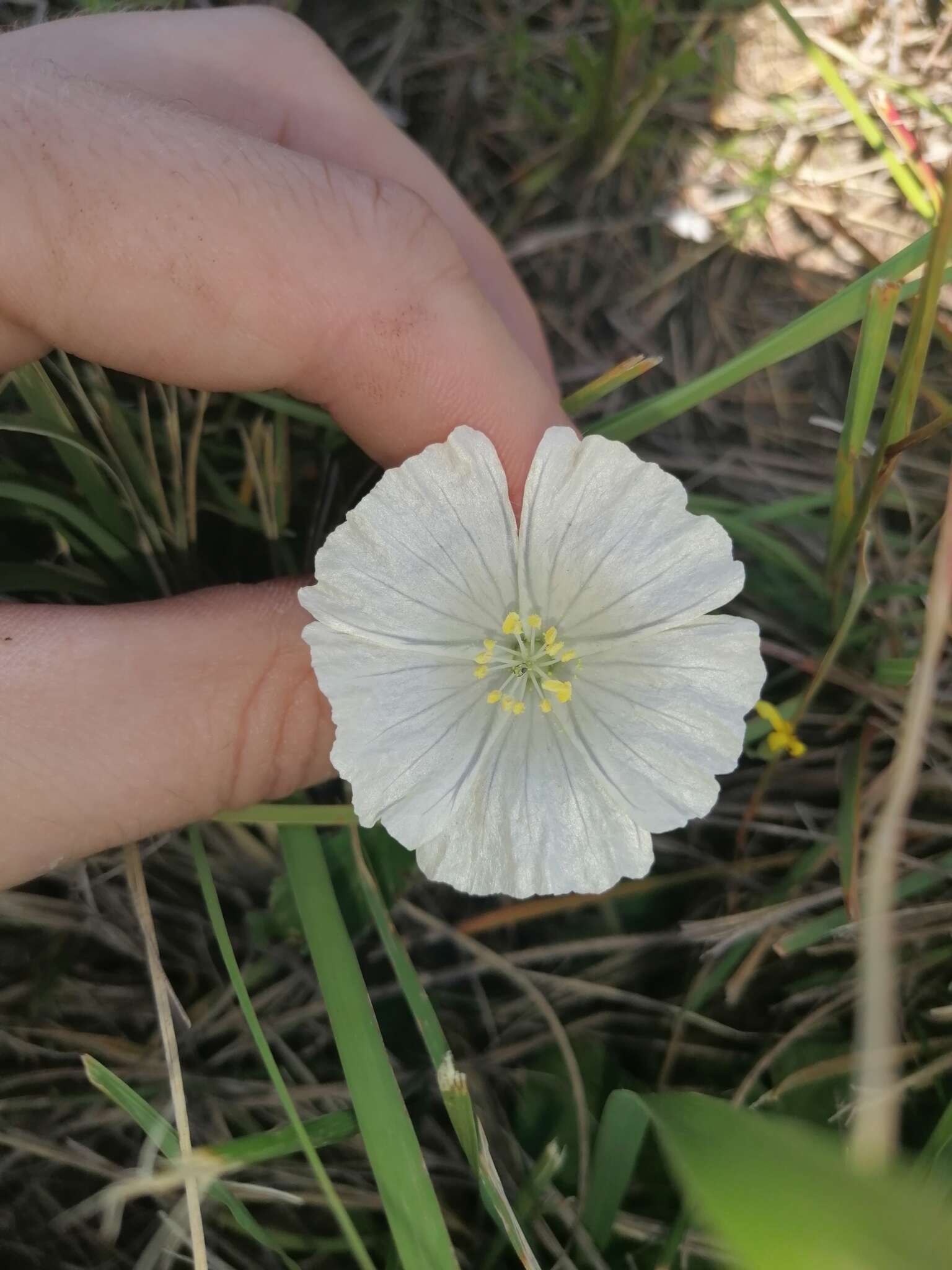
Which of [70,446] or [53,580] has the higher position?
[70,446]

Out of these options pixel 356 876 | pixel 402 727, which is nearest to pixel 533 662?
pixel 402 727

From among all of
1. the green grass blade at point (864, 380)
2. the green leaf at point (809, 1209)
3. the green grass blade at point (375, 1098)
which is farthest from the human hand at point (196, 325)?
the green leaf at point (809, 1209)

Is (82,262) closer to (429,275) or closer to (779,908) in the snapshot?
(429,275)

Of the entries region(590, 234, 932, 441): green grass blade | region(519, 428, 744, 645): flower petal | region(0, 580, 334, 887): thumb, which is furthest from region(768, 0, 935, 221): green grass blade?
region(0, 580, 334, 887): thumb

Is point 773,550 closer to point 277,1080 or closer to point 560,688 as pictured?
point 560,688

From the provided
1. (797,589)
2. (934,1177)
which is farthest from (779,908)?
(797,589)

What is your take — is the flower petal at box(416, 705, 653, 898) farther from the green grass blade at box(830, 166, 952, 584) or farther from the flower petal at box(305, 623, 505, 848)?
the green grass blade at box(830, 166, 952, 584)

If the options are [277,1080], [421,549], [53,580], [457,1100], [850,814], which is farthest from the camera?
[53,580]
